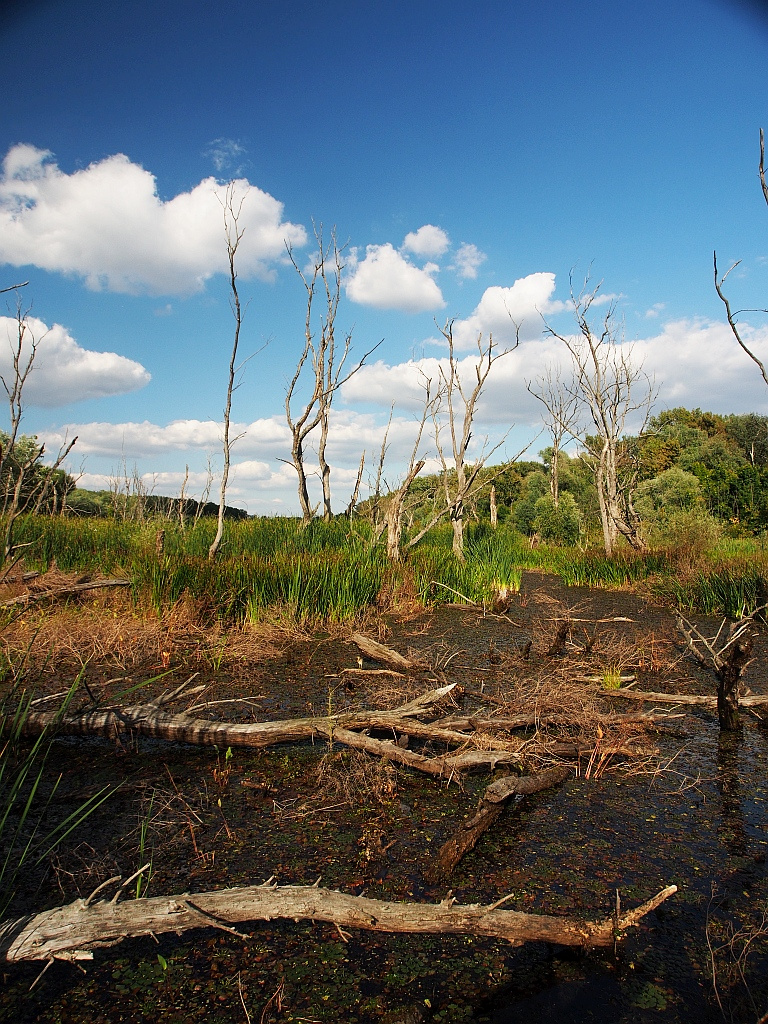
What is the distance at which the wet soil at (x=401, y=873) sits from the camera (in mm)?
1640

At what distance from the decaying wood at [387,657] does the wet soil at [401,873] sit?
3.56 ft

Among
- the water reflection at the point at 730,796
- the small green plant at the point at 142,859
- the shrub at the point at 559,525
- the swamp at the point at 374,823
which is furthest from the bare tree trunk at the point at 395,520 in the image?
the shrub at the point at 559,525

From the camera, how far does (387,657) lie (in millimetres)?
5211

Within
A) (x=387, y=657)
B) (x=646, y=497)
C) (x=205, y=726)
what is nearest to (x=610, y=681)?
(x=387, y=657)

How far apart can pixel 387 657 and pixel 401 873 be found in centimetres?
299

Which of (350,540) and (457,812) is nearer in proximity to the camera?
(457,812)

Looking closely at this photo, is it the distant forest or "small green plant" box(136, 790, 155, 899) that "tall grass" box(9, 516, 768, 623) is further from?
"small green plant" box(136, 790, 155, 899)

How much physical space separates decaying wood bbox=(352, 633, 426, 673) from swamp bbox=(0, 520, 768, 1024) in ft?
0.07

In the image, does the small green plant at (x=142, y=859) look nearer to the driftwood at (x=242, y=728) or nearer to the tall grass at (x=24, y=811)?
the tall grass at (x=24, y=811)

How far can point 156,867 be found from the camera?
86.7 inches

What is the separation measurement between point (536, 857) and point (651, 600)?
26.3ft

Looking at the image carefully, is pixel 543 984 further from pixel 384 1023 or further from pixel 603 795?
pixel 603 795

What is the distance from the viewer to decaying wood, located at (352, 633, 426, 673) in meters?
5.00

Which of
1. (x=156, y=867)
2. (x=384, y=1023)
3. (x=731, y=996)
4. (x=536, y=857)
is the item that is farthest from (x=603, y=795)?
(x=156, y=867)
